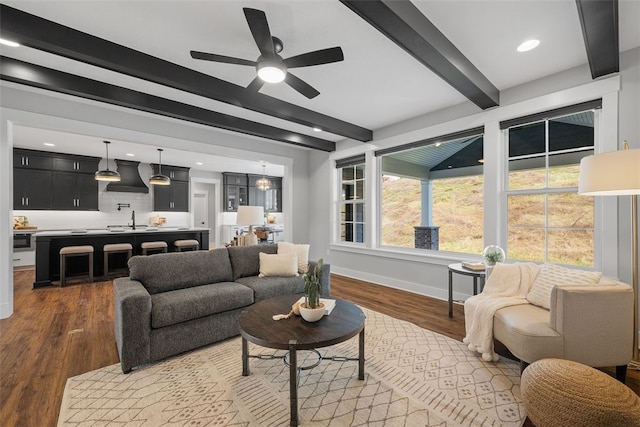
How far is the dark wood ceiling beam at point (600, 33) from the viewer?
6.06 ft

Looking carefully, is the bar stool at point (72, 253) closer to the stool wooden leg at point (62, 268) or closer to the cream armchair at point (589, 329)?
the stool wooden leg at point (62, 268)

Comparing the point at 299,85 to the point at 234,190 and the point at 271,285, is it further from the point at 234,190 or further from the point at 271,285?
the point at 234,190

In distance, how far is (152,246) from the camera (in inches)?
225

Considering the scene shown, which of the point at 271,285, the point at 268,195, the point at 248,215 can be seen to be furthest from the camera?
the point at 268,195

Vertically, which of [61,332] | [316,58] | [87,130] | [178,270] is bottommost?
[61,332]

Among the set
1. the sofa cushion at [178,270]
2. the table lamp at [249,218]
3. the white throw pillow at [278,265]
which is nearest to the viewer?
the sofa cushion at [178,270]

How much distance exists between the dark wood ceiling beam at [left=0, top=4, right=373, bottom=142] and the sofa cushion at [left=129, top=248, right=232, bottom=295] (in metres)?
1.73

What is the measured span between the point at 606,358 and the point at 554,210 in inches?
69.9

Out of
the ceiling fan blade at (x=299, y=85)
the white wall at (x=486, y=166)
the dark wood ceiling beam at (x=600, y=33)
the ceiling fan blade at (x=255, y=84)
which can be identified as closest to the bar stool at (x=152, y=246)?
the white wall at (x=486, y=166)

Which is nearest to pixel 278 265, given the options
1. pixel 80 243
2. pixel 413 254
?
pixel 413 254

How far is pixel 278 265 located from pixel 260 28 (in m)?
2.35

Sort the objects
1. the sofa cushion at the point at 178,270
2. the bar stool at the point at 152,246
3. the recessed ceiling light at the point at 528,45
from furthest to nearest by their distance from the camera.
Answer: the bar stool at the point at 152,246, the sofa cushion at the point at 178,270, the recessed ceiling light at the point at 528,45

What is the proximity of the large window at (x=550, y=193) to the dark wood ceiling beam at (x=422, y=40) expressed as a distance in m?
0.83

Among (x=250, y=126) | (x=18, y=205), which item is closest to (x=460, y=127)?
(x=250, y=126)
